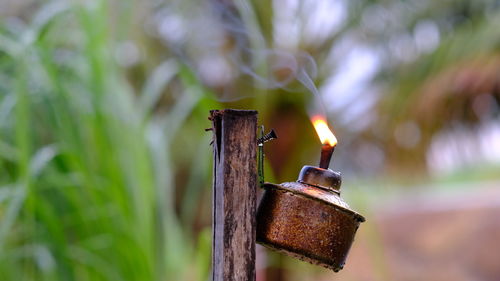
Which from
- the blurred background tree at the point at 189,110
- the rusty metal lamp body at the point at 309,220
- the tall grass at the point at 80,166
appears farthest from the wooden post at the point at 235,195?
the tall grass at the point at 80,166

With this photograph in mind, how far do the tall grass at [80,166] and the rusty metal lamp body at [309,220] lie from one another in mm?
523

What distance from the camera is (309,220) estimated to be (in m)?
0.56

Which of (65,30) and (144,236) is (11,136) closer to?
(144,236)

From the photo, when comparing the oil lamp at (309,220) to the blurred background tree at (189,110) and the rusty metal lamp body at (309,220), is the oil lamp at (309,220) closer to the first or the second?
the rusty metal lamp body at (309,220)

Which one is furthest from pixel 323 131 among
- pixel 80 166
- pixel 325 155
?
pixel 80 166

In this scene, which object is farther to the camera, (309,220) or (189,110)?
(189,110)

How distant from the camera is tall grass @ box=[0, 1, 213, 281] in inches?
40.9

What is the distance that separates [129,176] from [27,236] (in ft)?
0.57

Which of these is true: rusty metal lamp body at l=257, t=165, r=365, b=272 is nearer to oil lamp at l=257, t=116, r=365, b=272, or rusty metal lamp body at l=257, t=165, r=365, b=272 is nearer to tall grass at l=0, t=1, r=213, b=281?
oil lamp at l=257, t=116, r=365, b=272

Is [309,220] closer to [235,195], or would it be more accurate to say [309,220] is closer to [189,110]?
[235,195]

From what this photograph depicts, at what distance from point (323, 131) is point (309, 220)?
82 millimetres

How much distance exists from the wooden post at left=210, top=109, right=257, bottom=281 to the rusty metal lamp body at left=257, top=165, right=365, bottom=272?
0.02 meters

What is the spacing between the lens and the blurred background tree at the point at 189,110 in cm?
107

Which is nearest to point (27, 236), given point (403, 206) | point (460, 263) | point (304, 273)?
point (304, 273)
